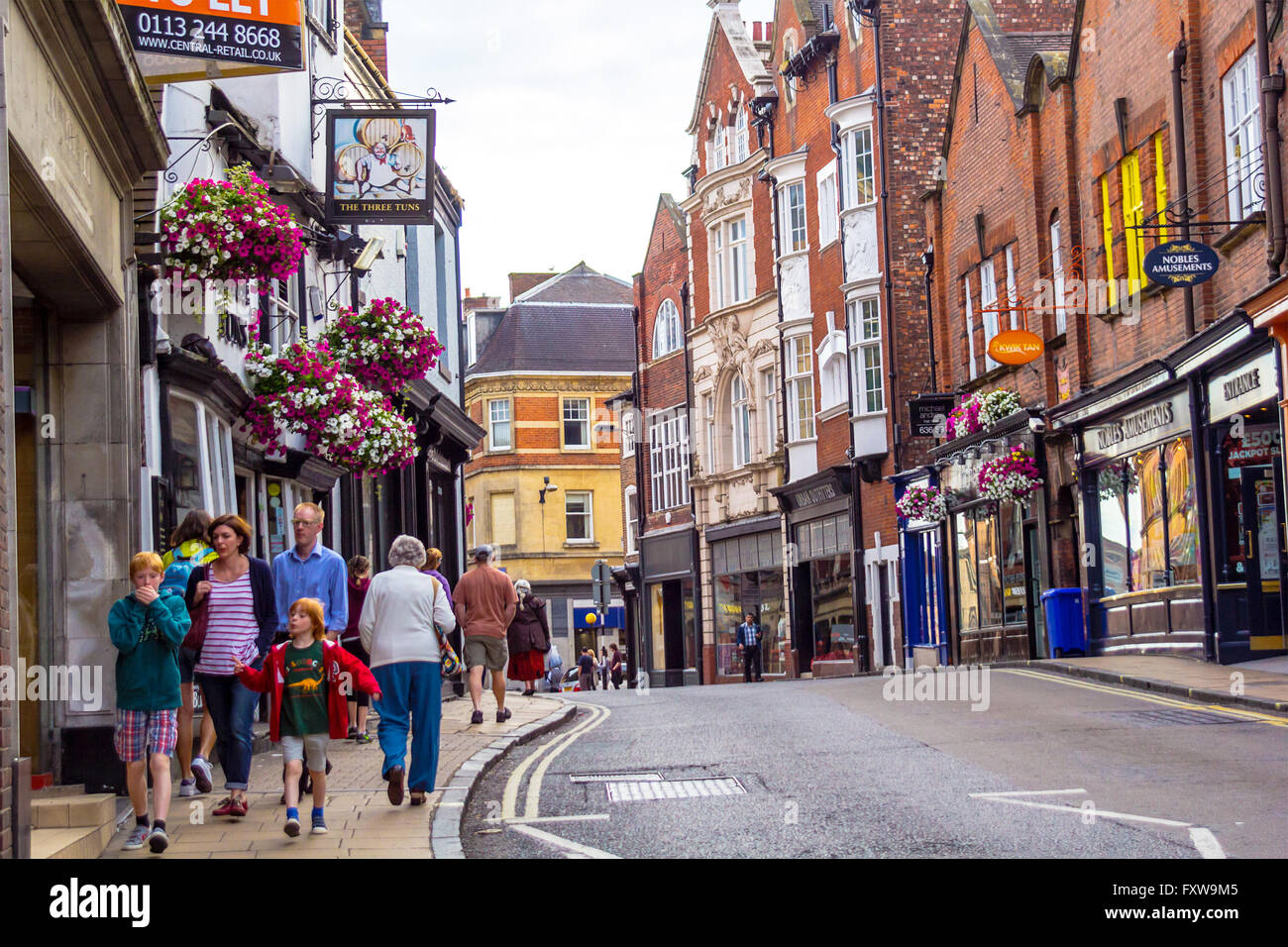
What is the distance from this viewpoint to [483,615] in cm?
1634

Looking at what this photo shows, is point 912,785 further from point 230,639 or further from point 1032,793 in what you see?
point 230,639

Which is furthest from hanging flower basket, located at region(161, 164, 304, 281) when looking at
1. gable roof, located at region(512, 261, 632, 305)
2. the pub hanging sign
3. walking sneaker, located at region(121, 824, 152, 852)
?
gable roof, located at region(512, 261, 632, 305)

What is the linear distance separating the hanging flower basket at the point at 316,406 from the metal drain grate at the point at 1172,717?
24.6 ft

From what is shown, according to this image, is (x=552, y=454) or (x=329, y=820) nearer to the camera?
(x=329, y=820)

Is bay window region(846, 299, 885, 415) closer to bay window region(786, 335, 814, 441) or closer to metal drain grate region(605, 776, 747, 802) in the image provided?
bay window region(786, 335, 814, 441)

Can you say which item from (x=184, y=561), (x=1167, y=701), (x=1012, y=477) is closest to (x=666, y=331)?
(x=1012, y=477)

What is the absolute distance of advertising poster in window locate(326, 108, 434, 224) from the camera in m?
18.7

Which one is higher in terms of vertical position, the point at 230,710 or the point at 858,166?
the point at 858,166

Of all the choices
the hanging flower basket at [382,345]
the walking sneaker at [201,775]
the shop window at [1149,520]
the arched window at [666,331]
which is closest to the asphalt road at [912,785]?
the walking sneaker at [201,775]

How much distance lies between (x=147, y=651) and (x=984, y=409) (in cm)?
2094

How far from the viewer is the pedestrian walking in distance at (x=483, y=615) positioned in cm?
1625

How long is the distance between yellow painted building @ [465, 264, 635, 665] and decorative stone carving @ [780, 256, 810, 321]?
22.1 metres

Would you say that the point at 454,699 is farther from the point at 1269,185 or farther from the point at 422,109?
the point at 1269,185

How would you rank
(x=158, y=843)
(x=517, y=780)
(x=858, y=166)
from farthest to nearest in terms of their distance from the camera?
(x=858, y=166), (x=517, y=780), (x=158, y=843)
